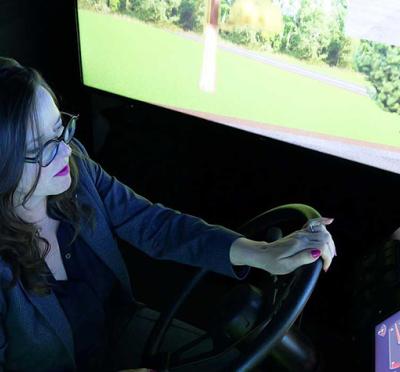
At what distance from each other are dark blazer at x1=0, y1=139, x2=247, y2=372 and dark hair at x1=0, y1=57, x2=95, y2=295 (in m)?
0.02

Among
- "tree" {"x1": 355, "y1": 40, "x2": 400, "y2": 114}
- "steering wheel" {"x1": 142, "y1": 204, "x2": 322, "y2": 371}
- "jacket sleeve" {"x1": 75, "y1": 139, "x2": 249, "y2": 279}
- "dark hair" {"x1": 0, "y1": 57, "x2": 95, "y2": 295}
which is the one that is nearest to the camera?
"steering wheel" {"x1": 142, "y1": 204, "x2": 322, "y2": 371}

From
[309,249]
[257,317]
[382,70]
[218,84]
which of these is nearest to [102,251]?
[257,317]

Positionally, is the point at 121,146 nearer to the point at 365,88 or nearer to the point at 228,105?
the point at 228,105

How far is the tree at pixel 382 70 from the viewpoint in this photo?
1.28 m

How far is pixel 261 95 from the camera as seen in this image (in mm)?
1544

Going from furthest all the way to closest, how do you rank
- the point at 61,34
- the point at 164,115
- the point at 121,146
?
1. the point at 121,146
2. the point at 61,34
3. the point at 164,115

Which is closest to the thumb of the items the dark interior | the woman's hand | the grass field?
the woman's hand

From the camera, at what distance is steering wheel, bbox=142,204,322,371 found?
2.59ft

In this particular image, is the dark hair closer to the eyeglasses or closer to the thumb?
the eyeglasses

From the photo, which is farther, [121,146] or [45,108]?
[121,146]

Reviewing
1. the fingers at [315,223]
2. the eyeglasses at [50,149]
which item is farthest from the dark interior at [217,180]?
the eyeglasses at [50,149]

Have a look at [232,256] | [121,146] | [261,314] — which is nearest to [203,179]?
[121,146]

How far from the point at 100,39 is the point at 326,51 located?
32.7 inches

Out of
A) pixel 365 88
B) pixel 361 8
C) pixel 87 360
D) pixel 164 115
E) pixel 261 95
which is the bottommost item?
pixel 87 360
